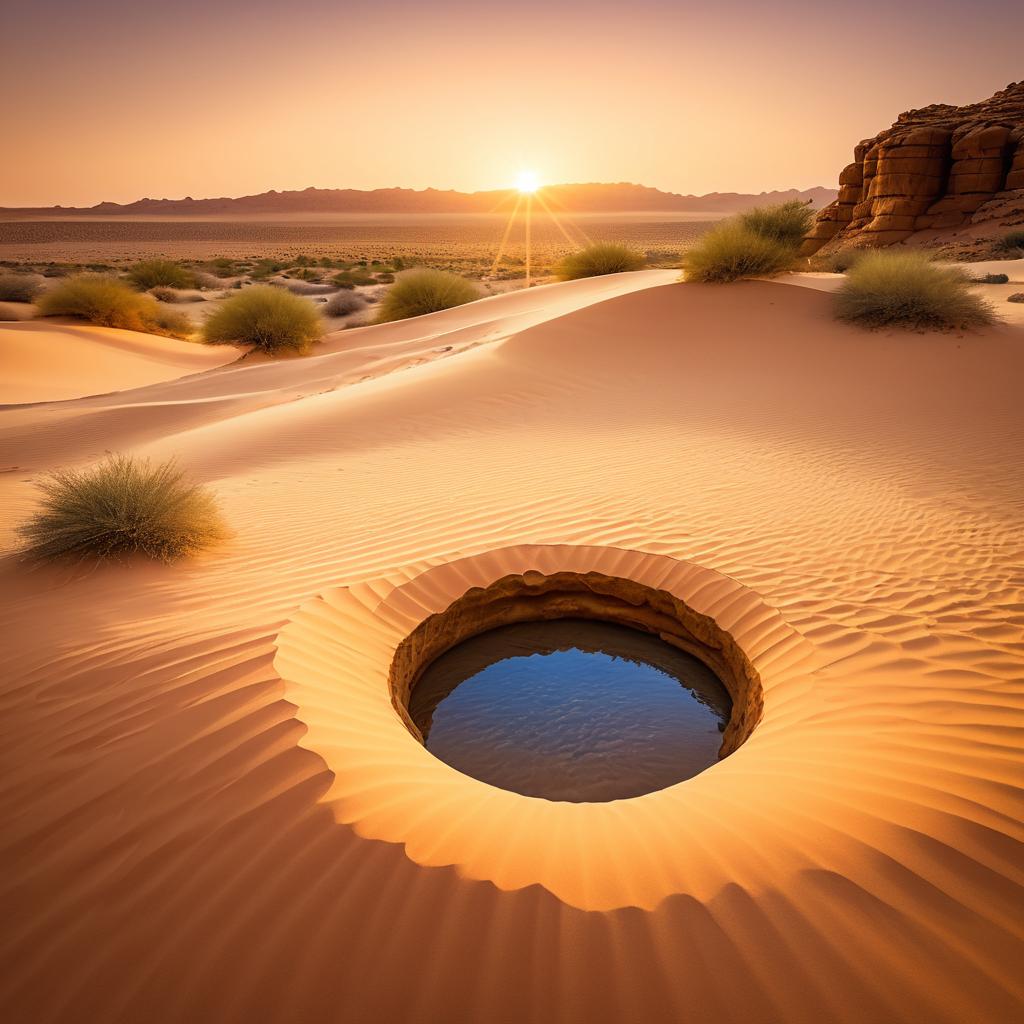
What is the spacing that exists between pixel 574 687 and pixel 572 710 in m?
0.24

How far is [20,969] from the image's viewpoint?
1694 millimetres

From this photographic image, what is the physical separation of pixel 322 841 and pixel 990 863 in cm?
217

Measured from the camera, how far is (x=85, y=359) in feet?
48.2

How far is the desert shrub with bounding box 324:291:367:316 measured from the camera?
21.3 meters

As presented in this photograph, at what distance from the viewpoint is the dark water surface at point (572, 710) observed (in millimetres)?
3219

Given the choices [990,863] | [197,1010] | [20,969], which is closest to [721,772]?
[990,863]

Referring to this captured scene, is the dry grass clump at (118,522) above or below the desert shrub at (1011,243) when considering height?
below

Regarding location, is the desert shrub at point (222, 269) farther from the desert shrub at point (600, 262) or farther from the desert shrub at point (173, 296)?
the desert shrub at point (600, 262)

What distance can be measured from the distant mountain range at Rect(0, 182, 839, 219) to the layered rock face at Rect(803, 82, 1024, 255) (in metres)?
128

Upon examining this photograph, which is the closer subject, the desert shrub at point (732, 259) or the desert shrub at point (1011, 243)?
the desert shrub at point (732, 259)

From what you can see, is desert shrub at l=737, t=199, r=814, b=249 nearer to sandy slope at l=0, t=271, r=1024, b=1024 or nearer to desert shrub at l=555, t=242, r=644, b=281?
desert shrub at l=555, t=242, r=644, b=281

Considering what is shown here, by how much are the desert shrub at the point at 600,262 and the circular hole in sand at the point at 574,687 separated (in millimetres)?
17844

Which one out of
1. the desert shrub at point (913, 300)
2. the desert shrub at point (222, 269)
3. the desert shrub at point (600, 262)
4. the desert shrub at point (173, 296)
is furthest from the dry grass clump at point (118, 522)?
the desert shrub at point (222, 269)

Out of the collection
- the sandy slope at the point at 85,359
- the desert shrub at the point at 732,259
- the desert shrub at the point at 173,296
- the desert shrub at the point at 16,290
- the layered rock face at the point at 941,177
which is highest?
the layered rock face at the point at 941,177
